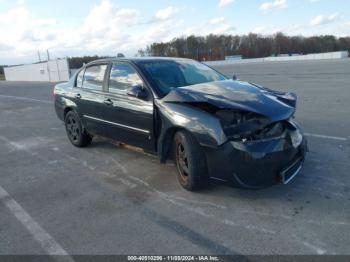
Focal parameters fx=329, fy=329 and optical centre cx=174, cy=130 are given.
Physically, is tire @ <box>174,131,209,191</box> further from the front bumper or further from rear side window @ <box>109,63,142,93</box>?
rear side window @ <box>109,63,142,93</box>

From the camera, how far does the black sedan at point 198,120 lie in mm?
3422

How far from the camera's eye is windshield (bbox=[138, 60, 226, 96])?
4.50 m

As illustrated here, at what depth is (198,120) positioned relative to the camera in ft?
11.9

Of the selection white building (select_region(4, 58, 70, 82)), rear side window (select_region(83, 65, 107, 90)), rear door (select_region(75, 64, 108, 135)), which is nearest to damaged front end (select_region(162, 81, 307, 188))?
rear door (select_region(75, 64, 108, 135))

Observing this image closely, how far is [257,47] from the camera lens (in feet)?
351

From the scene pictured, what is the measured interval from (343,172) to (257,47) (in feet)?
359

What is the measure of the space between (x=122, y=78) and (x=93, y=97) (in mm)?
835

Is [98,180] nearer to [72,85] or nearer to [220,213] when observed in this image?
[220,213]

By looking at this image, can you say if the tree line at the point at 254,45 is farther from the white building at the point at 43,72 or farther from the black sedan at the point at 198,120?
the black sedan at the point at 198,120

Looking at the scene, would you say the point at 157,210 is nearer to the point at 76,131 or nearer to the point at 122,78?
the point at 122,78

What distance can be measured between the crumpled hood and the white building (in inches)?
1345

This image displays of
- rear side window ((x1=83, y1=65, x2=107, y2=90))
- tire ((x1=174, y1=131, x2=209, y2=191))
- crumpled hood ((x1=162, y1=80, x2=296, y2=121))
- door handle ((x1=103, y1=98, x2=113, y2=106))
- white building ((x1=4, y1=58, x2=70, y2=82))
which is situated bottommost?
white building ((x1=4, y1=58, x2=70, y2=82))

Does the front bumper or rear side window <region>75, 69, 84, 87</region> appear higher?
rear side window <region>75, 69, 84, 87</region>

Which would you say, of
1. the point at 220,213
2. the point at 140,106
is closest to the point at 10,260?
the point at 220,213
